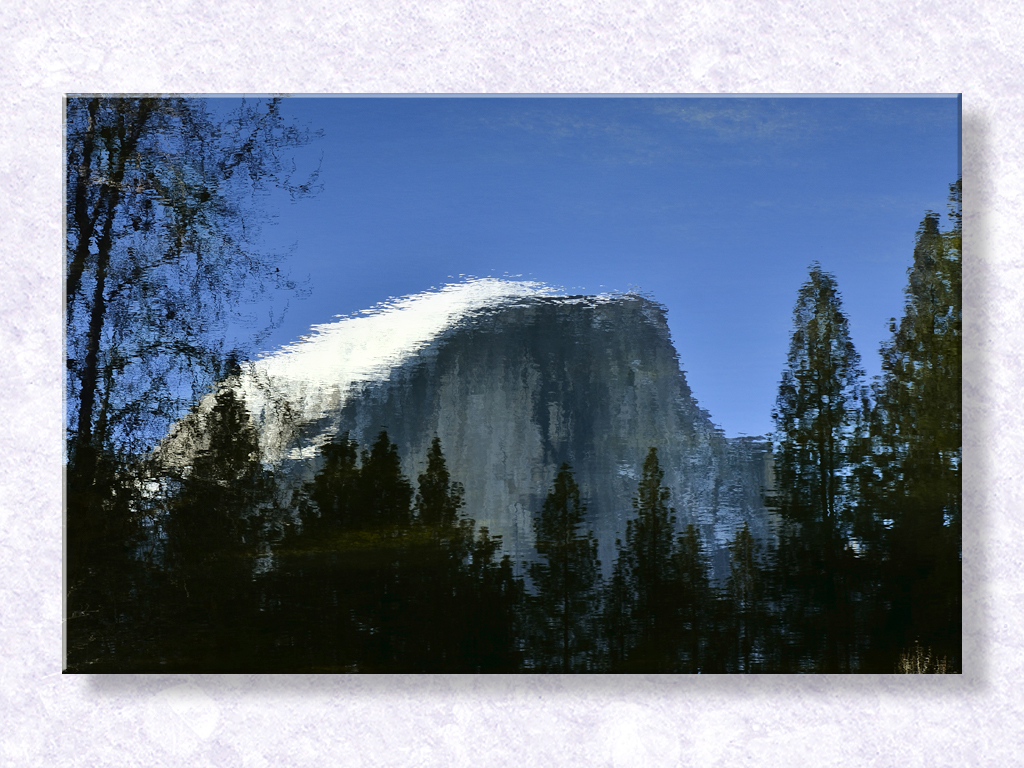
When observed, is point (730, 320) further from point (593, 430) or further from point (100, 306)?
point (100, 306)

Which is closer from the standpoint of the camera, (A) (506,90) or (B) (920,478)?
(B) (920,478)

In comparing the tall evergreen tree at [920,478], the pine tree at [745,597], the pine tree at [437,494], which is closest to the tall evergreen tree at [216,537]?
the pine tree at [437,494]

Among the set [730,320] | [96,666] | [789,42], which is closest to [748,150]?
[789,42]

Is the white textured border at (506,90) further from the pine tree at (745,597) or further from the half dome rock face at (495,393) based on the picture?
the half dome rock face at (495,393)

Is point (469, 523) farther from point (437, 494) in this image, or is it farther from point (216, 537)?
point (216, 537)

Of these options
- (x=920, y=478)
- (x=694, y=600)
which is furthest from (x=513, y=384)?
(x=920, y=478)
